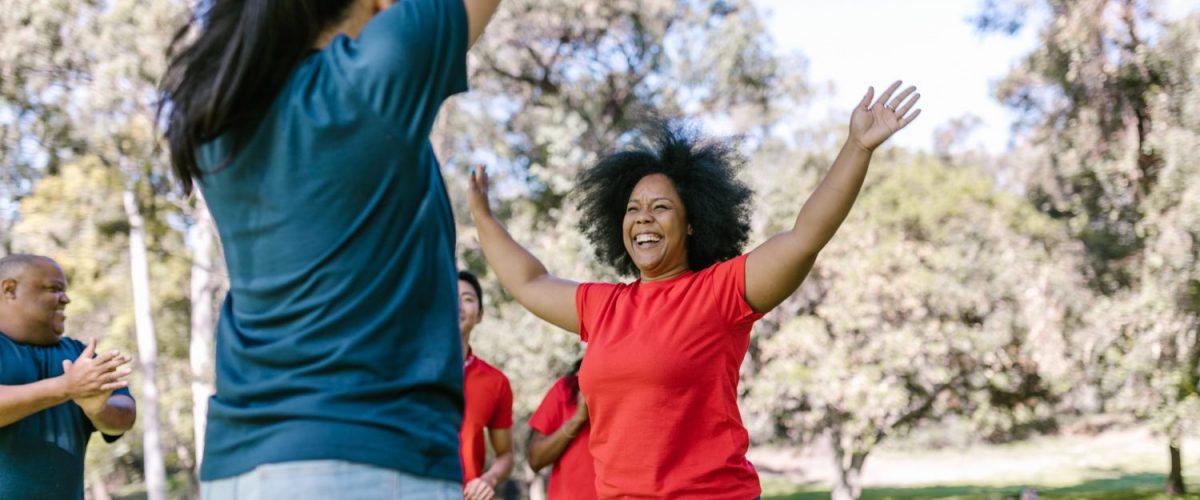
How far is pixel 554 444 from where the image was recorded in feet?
19.4

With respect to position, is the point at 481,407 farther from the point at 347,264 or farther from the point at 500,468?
the point at 347,264

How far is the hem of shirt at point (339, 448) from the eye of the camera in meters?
1.69

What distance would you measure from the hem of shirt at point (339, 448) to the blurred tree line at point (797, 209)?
55.6ft

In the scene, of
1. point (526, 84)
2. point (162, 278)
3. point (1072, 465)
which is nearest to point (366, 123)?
point (526, 84)

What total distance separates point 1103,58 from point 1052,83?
1.69 meters

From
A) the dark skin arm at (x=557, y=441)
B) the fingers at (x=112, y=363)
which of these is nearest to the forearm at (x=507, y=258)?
the fingers at (x=112, y=363)

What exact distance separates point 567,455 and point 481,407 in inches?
30.8

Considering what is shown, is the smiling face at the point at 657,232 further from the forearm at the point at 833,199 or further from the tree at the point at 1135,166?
the tree at the point at 1135,166

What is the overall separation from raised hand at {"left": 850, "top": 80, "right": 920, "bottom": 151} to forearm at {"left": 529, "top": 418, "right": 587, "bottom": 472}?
285cm

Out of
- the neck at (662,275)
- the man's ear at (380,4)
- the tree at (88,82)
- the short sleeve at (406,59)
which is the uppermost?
the tree at (88,82)

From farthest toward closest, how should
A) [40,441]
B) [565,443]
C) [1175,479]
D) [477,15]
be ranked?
[1175,479]
[565,443]
[40,441]
[477,15]

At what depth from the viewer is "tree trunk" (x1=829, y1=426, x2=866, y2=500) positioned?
22.9m

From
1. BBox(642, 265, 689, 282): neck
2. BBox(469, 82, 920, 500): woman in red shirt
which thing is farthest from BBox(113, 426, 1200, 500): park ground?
BBox(469, 82, 920, 500): woman in red shirt

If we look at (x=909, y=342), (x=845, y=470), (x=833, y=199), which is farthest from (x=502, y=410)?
(x=845, y=470)
